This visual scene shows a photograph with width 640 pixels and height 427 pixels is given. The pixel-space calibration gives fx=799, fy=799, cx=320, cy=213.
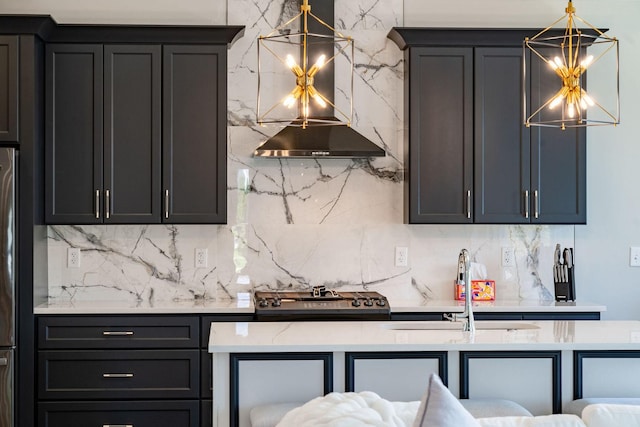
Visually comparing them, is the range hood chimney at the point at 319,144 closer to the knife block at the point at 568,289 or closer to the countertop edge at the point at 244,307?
the countertop edge at the point at 244,307

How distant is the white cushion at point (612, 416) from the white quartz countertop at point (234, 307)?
6.95ft

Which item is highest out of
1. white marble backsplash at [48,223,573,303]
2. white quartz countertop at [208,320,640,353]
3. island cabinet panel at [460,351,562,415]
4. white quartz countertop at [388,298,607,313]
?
white marble backsplash at [48,223,573,303]

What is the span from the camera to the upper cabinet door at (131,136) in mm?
4637

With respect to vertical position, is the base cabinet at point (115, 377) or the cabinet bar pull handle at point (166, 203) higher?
the cabinet bar pull handle at point (166, 203)

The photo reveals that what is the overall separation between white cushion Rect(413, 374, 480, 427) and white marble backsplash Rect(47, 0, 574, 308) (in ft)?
9.96

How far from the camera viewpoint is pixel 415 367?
3.04 m

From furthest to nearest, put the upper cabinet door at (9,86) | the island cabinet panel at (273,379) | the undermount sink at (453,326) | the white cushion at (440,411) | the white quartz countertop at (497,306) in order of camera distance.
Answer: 1. the white quartz countertop at (497,306)
2. the upper cabinet door at (9,86)
3. the undermount sink at (453,326)
4. the island cabinet panel at (273,379)
5. the white cushion at (440,411)

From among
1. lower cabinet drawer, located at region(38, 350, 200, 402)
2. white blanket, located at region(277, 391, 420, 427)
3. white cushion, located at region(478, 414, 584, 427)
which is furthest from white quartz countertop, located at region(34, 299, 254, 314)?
white cushion, located at region(478, 414, 584, 427)

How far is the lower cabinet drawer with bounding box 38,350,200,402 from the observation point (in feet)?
14.5

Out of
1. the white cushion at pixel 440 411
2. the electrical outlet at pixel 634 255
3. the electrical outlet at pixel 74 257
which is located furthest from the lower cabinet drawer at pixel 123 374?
the electrical outlet at pixel 634 255

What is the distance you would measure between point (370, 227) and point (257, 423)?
8.16ft

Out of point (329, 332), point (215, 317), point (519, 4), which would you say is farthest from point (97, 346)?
point (519, 4)

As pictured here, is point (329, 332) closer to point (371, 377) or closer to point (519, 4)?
point (371, 377)

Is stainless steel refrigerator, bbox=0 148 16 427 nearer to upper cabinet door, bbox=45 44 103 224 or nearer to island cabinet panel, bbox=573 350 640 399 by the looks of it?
upper cabinet door, bbox=45 44 103 224
